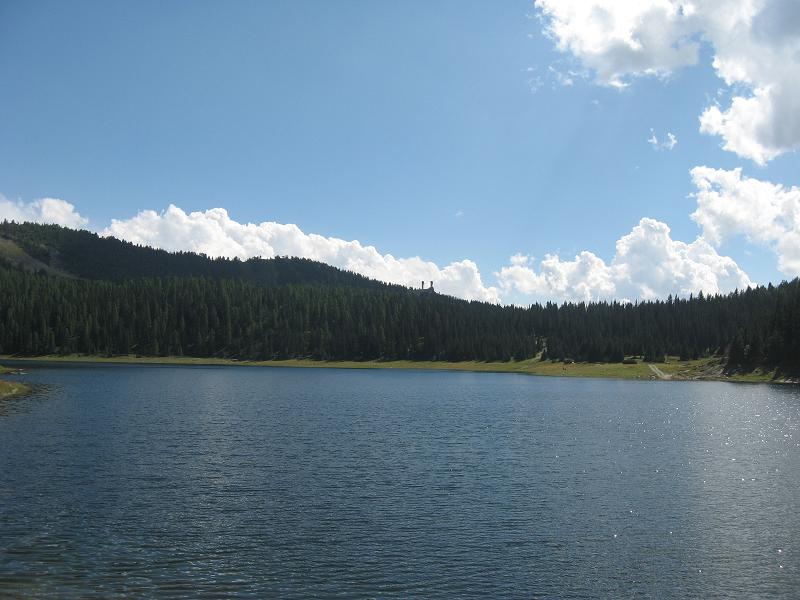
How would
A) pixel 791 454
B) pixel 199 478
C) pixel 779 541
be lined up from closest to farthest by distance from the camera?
1. pixel 779 541
2. pixel 199 478
3. pixel 791 454

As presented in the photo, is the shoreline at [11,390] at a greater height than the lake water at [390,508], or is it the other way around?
the shoreline at [11,390]

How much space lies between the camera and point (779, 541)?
37.0 meters

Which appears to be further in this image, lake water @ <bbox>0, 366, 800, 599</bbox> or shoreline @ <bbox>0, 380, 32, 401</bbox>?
shoreline @ <bbox>0, 380, 32, 401</bbox>

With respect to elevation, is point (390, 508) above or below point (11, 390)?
below

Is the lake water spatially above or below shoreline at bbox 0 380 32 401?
below

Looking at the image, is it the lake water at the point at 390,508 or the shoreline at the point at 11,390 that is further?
the shoreline at the point at 11,390

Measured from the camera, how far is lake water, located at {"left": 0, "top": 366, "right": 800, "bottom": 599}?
2978 cm

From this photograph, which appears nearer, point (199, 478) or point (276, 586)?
point (276, 586)

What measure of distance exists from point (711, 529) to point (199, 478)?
115 ft

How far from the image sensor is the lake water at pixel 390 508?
29.8 metres

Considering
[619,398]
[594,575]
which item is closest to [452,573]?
[594,575]

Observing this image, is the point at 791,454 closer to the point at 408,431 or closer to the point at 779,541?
the point at 779,541

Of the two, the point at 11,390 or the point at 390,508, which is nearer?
the point at 390,508

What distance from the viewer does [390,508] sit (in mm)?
41406
